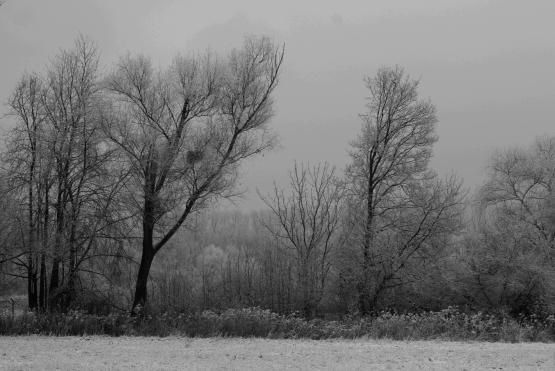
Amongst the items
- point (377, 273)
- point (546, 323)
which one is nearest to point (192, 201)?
point (377, 273)

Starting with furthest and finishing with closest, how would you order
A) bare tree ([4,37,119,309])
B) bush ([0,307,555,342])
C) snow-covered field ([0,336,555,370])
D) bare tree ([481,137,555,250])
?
bare tree ([481,137,555,250]) < bare tree ([4,37,119,309]) < bush ([0,307,555,342]) < snow-covered field ([0,336,555,370])

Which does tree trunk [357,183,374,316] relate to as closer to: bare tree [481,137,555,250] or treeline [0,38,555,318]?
treeline [0,38,555,318]

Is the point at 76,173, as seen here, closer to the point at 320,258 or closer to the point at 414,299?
the point at 320,258

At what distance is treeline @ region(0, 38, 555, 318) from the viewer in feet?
70.3

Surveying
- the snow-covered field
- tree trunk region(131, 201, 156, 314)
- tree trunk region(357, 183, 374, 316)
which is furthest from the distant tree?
tree trunk region(131, 201, 156, 314)

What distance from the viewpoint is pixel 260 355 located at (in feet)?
38.9

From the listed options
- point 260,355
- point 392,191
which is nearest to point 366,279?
point 392,191

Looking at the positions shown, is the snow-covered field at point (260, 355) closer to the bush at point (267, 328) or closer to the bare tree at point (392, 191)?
the bush at point (267, 328)

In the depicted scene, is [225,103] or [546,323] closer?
[546,323]

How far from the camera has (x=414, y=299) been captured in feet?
78.4

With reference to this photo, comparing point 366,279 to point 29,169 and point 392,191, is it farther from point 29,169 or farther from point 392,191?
point 29,169

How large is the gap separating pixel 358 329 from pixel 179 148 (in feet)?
34.8

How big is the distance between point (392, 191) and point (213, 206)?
800cm

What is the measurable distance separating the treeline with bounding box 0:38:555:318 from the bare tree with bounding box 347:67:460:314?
6cm
